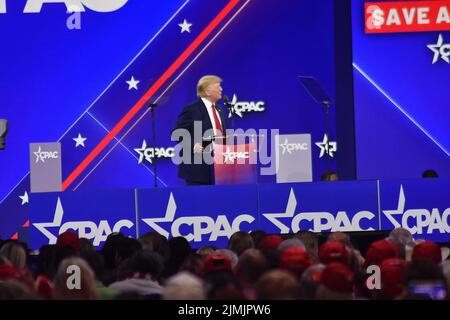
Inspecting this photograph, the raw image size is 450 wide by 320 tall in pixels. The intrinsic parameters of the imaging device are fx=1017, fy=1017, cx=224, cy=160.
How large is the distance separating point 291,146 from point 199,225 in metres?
1.26

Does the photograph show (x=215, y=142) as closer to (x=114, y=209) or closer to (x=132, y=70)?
(x=114, y=209)

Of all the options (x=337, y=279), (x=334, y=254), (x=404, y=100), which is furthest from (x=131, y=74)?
(x=337, y=279)

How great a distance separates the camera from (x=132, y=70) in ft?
44.9

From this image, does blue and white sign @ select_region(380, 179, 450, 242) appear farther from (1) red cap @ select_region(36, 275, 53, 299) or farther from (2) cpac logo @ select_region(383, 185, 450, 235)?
(1) red cap @ select_region(36, 275, 53, 299)

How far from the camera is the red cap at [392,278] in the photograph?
538 cm

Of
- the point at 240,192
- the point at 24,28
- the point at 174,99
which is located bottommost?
the point at 240,192

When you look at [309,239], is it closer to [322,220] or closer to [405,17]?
[322,220]

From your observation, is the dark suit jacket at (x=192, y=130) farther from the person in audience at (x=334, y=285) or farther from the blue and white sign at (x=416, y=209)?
the person in audience at (x=334, y=285)

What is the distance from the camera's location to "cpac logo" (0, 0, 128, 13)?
13.6 metres

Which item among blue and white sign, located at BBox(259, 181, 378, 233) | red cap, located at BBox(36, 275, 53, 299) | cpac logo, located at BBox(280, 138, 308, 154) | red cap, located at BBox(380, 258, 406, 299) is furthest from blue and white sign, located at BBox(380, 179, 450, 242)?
red cap, located at BBox(36, 275, 53, 299)

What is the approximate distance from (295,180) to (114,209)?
180cm

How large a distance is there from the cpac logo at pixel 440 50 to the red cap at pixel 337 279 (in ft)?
28.8
